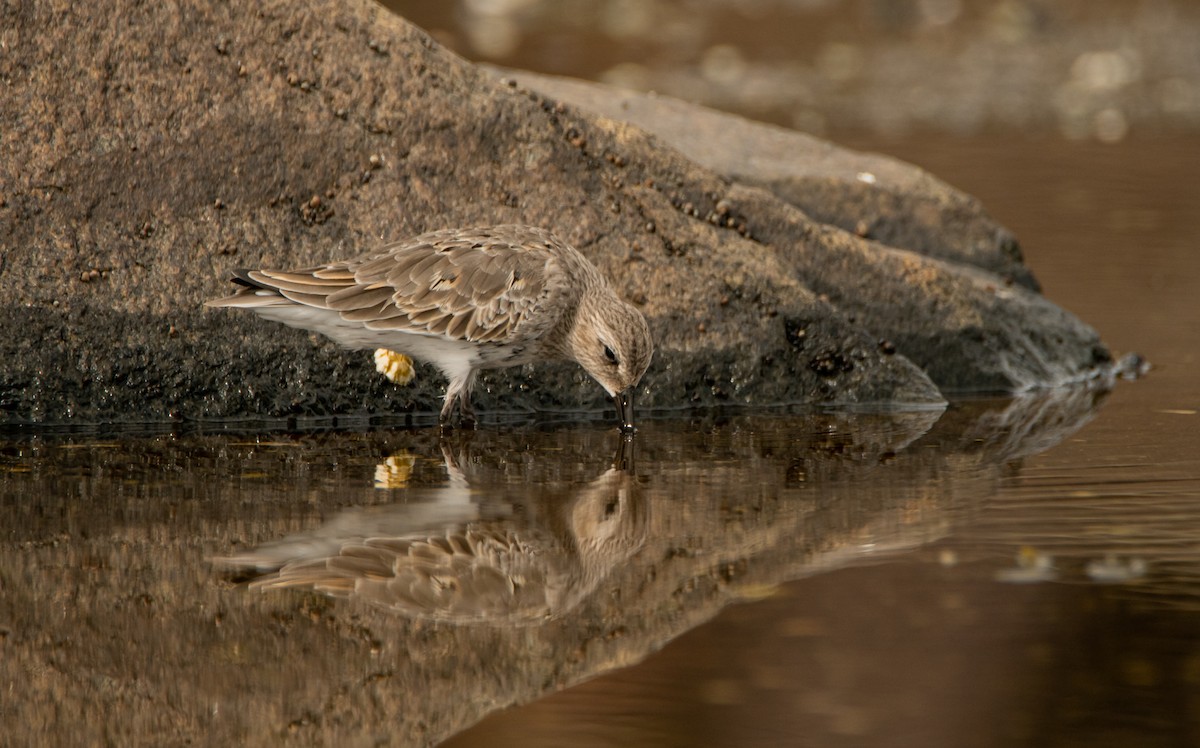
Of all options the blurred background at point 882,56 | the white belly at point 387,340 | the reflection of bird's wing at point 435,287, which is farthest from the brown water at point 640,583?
the blurred background at point 882,56

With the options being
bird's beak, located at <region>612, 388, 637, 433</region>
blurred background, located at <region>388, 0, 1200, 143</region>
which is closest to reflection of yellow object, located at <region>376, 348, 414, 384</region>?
bird's beak, located at <region>612, 388, 637, 433</region>

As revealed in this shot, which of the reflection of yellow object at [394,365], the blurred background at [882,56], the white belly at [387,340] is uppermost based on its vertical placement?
the blurred background at [882,56]

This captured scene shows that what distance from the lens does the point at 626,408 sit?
8.59 metres

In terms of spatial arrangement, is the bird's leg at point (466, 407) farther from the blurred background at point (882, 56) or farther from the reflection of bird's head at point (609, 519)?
the blurred background at point (882, 56)

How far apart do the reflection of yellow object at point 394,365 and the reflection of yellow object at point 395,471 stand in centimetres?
87

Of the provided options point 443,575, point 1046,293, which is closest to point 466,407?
point 443,575

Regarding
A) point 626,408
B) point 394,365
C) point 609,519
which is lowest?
point 609,519

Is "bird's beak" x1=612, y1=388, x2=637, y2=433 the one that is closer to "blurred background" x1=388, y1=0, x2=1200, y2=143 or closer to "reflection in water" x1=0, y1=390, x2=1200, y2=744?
"reflection in water" x1=0, y1=390, x2=1200, y2=744

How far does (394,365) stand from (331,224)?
0.87 meters

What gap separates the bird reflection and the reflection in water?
2cm

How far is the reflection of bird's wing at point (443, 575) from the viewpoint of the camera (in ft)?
18.8

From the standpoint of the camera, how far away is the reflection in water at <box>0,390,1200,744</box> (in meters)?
5.05

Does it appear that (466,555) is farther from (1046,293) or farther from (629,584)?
(1046,293)

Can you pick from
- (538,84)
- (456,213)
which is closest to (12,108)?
(456,213)
